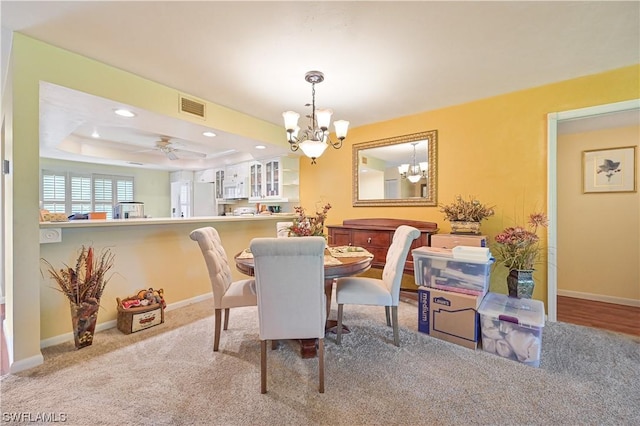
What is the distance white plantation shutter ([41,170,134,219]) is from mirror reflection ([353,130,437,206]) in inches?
229

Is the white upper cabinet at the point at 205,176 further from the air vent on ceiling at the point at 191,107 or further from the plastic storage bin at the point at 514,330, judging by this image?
the plastic storage bin at the point at 514,330

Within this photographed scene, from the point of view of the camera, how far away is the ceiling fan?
4764mm

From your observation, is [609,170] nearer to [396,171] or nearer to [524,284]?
[524,284]

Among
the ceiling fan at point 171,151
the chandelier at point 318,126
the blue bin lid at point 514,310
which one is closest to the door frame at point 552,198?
the blue bin lid at point 514,310

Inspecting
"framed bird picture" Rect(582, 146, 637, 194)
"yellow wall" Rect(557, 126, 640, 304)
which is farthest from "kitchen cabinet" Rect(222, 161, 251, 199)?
"framed bird picture" Rect(582, 146, 637, 194)

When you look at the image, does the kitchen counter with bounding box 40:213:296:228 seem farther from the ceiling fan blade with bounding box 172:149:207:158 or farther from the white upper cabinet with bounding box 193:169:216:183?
the white upper cabinet with bounding box 193:169:216:183

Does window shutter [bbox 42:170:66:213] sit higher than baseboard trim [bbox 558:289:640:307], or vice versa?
window shutter [bbox 42:170:66:213]

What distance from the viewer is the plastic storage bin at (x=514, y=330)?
6.57 feet

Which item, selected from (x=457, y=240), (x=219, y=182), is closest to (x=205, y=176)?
(x=219, y=182)

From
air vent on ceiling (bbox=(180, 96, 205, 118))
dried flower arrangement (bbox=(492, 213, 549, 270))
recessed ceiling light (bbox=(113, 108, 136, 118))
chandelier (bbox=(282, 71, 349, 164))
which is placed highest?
air vent on ceiling (bbox=(180, 96, 205, 118))

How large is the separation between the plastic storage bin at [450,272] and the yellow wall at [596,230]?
2174 millimetres

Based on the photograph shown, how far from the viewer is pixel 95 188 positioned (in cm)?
627

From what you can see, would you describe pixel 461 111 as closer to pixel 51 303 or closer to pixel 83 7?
pixel 83 7

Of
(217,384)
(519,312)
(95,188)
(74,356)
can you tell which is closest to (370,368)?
(217,384)
